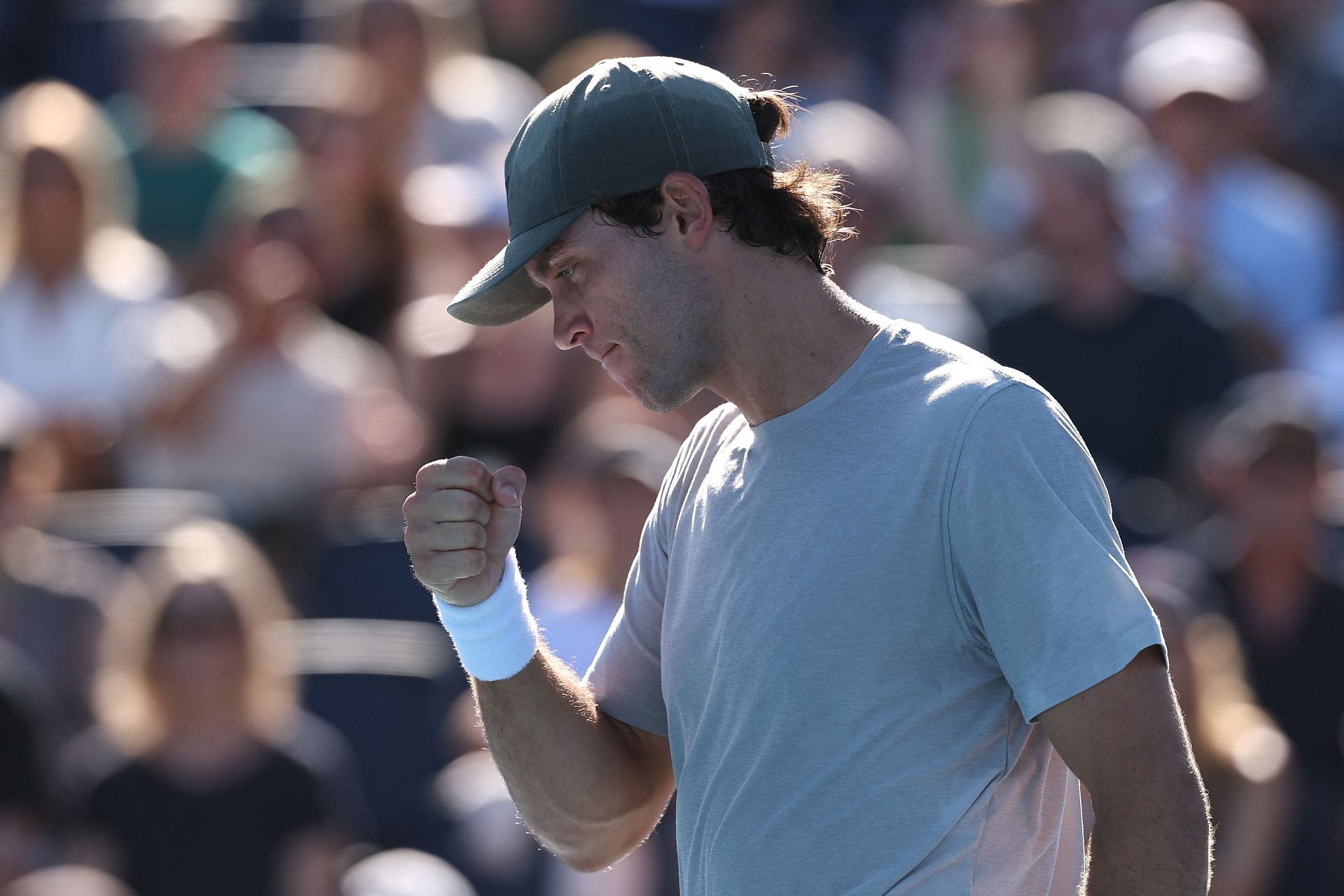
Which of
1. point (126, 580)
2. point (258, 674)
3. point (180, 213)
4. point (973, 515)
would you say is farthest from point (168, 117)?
point (973, 515)

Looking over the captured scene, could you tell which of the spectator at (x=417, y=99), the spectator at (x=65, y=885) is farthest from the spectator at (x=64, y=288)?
the spectator at (x=65, y=885)

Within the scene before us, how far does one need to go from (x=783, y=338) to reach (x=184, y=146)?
5.44m

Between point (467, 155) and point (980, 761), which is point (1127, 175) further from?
point (980, 761)

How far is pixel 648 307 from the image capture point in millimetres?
2305

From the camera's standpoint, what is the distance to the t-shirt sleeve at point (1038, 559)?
1.95m

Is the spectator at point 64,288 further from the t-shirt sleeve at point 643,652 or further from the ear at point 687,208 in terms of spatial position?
the ear at point 687,208

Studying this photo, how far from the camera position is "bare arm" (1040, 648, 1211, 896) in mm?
1926

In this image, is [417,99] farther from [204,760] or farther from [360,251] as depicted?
[204,760]

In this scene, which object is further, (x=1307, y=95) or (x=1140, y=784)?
(x=1307, y=95)

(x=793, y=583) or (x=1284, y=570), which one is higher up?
(x=793, y=583)

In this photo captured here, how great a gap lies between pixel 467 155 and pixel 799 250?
504cm

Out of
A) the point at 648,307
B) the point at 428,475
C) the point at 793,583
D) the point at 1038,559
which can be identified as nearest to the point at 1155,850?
the point at 1038,559

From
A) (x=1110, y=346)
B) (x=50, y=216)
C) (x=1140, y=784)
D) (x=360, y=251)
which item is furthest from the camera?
(x=360, y=251)

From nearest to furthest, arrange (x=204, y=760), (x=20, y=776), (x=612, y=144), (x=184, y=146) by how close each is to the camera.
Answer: (x=612, y=144) < (x=204, y=760) < (x=20, y=776) < (x=184, y=146)
